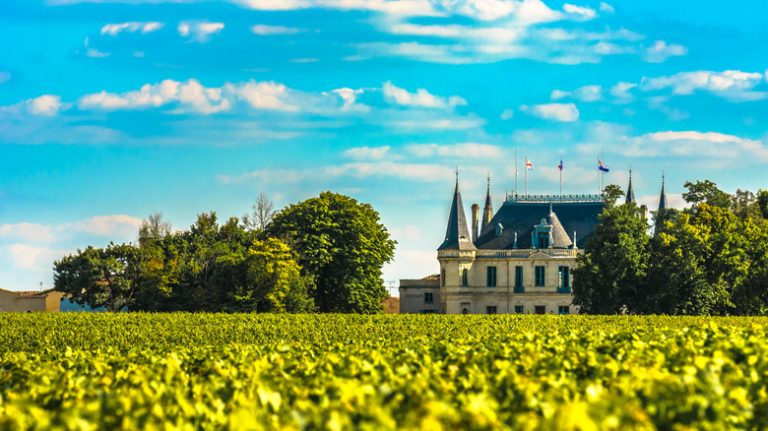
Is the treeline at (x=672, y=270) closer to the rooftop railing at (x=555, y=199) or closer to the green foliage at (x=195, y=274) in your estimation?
the green foliage at (x=195, y=274)

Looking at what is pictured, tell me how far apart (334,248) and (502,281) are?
25.7 metres

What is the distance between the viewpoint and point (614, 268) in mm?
79125

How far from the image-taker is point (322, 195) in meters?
95.5

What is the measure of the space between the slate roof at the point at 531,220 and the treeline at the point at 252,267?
836 inches

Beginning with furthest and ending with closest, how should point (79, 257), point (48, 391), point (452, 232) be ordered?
point (452, 232) → point (79, 257) → point (48, 391)

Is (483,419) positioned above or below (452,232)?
below

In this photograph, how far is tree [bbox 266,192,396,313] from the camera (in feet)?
304

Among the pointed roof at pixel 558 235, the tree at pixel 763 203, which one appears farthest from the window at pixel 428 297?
the tree at pixel 763 203

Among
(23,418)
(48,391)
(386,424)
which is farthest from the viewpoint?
(48,391)

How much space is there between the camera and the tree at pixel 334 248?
9256cm

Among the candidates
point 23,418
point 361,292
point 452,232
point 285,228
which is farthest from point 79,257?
point 23,418

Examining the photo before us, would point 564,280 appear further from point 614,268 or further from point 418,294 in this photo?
point 614,268

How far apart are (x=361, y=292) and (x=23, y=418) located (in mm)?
82045

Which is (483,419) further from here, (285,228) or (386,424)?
(285,228)
